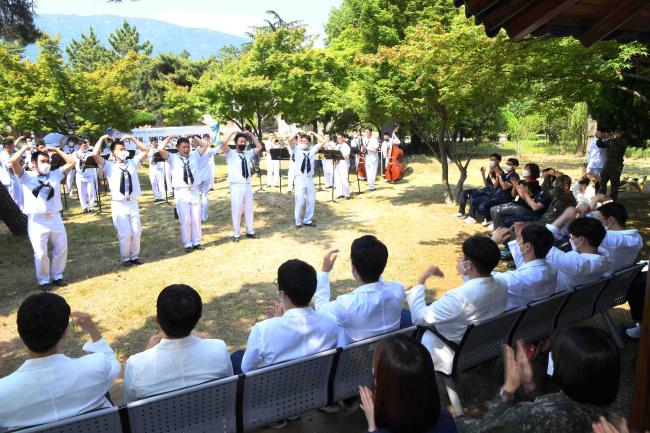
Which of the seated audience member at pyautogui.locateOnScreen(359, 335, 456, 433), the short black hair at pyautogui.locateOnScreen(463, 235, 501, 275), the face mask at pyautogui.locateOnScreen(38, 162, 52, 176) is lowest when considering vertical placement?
the seated audience member at pyautogui.locateOnScreen(359, 335, 456, 433)

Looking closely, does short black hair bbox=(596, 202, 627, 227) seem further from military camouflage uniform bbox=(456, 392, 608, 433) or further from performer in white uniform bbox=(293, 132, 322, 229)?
performer in white uniform bbox=(293, 132, 322, 229)

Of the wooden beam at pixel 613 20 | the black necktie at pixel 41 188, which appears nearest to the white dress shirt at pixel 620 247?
the wooden beam at pixel 613 20

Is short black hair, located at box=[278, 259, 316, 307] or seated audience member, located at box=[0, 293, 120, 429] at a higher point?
short black hair, located at box=[278, 259, 316, 307]

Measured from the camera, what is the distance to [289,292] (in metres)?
3.10

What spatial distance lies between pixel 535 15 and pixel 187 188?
276 inches

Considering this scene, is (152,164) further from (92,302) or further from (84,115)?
(92,302)

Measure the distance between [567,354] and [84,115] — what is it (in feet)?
67.0

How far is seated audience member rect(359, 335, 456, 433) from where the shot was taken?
1.79 meters

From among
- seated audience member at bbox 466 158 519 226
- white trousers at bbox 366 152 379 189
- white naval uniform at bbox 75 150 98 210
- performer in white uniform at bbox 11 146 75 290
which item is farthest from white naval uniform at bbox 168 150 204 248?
white trousers at bbox 366 152 379 189

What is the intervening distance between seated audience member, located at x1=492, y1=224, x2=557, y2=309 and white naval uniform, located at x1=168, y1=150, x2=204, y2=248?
639 cm

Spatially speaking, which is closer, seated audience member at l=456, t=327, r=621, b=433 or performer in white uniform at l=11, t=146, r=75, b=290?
seated audience member at l=456, t=327, r=621, b=433

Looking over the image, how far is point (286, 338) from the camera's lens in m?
3.02

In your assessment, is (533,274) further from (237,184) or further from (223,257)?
(237,184)

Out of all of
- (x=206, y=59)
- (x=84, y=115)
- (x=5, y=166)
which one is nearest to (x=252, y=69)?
(x=84, y=115)
